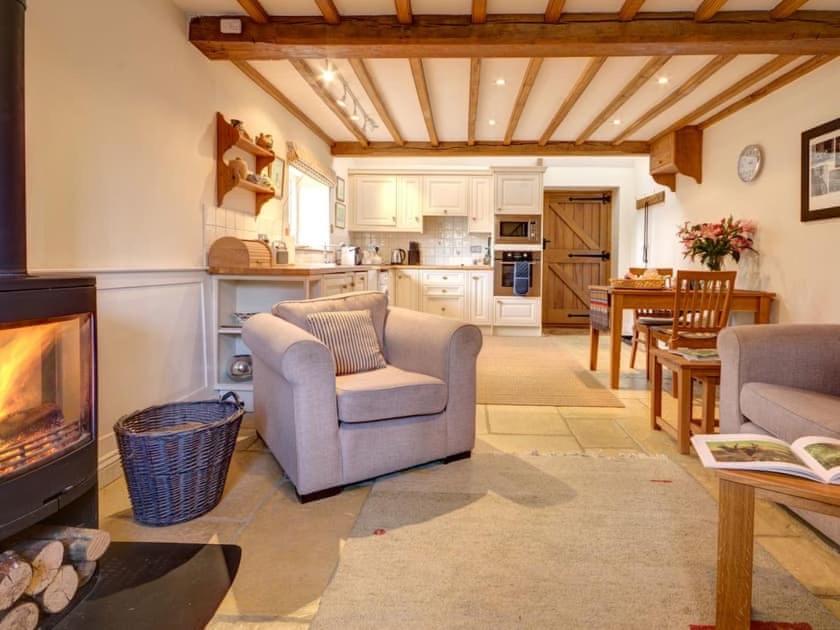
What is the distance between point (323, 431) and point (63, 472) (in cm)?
87

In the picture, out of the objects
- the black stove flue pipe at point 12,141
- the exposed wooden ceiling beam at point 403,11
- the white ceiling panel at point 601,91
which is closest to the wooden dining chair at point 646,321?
the white ceiling panel at point 601,91

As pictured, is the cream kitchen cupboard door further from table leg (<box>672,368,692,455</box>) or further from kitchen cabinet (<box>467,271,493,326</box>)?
table leg (<box>672,368,692,455</box>)

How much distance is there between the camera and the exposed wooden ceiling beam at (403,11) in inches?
110

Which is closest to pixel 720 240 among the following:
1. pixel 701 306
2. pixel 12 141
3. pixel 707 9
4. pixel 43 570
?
pixel 701 306

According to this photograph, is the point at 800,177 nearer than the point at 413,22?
No

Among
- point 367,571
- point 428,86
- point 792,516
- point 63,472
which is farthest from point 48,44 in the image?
point 792,516

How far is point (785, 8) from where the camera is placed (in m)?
2.81

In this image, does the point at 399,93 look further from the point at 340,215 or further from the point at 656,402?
the point at 656,402

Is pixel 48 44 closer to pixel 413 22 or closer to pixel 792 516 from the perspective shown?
pixel 413 22

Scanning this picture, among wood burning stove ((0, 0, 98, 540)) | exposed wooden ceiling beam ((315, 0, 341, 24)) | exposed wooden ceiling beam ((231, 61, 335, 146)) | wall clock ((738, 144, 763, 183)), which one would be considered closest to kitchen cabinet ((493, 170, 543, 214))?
exposed wooden ceiling beam ((231, 61, 335, 146))

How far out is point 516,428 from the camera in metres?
3.12

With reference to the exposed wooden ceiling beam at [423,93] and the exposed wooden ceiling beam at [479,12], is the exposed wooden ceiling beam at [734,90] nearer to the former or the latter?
the exposed wooden ceiling beam at [479,12]

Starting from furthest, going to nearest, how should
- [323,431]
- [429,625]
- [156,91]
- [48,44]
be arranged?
[156,91] → [323,431] → [48,44] → [429,625]

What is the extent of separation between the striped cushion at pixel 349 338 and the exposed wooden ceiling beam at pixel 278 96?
6.56 feet
